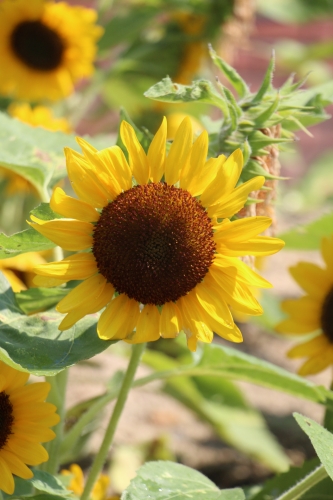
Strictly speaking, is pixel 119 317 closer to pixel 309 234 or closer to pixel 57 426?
pixel 57 426

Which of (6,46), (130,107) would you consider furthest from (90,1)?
(6,46)

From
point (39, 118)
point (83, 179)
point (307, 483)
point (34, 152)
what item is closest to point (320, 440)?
point (307, 483)

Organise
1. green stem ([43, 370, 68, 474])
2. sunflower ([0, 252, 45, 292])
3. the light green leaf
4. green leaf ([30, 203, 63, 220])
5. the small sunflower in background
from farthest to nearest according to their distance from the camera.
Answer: the small sunflower in background, sunflower ([0, 252, 45, 292]), the light green leaf, green stem ([43, 370, 68, 474]), green leaf ([30, 203, 63, 220])

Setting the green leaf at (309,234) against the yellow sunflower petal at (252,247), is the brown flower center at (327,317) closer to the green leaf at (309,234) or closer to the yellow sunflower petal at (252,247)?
the green leaf at (309,234)

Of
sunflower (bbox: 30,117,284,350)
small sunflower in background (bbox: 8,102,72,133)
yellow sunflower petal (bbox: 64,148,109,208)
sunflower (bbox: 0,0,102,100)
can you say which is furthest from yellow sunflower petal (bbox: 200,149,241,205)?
sunflower (bbox: 0,0,102,100)

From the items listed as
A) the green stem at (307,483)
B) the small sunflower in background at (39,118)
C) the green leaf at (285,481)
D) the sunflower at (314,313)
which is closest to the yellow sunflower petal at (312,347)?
the sunflower at (314,313)

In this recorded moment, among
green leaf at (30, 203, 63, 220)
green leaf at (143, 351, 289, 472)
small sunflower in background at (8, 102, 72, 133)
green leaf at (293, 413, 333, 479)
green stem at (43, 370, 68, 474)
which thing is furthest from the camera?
small sunflower in background at (8, 102, 72, 133)

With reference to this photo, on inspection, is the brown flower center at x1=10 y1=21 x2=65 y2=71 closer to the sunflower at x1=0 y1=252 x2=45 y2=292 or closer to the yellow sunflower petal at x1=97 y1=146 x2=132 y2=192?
the sunflower at x1=0 y1=252 x2=45 y2=292
